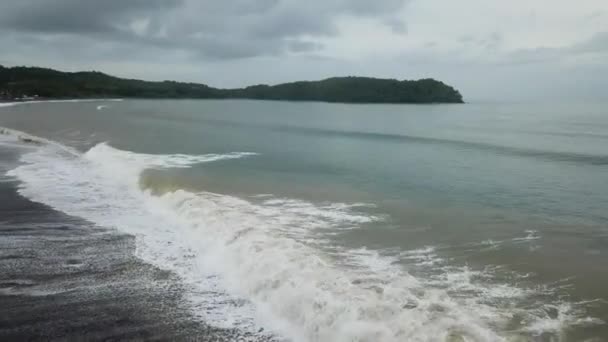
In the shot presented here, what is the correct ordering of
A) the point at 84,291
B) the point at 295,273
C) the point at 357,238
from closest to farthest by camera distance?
the point at 84,291 < the point at 295,273 < the point at 357,238

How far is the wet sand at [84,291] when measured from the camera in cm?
802

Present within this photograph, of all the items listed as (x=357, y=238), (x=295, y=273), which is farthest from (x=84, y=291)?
(x=357, y=238)

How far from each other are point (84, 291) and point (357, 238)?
6829mm

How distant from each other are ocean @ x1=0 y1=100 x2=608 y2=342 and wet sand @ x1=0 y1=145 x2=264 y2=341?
0.68ft

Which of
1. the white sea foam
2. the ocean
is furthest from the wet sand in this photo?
the white sea foam

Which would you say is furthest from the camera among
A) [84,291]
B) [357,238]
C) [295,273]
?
[357,238]

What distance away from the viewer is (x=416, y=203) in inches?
720

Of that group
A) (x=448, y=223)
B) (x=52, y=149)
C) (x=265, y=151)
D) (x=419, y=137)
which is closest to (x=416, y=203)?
A: (x=448, y=223)

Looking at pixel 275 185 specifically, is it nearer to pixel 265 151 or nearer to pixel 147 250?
pixel 147 250

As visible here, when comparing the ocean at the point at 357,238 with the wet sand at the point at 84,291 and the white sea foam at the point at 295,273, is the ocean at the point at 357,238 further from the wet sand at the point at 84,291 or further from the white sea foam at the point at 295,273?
the wet sand at the point at 84,291

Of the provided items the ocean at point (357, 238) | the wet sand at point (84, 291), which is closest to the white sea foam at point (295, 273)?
the ocean at point (357, 238)

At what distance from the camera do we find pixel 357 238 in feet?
44.0

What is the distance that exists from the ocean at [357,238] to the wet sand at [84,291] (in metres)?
0.21

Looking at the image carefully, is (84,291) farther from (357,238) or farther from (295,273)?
(357,238)
